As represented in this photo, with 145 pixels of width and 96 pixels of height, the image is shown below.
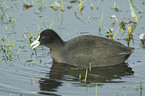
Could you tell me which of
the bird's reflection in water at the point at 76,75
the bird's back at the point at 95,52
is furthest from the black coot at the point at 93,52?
the bird's reflection in water at the point at 76,75

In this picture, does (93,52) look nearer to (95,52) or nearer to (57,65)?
(95,52)

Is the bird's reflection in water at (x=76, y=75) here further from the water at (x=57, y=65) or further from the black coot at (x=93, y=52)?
the black coot at (x=93, y=52)

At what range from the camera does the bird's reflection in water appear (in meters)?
6.21

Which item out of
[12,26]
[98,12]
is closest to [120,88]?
[12,26]

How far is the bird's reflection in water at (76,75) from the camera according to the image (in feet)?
20.4

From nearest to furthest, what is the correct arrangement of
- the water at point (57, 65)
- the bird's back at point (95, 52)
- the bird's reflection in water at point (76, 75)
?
the water at point (57, 65) → the bird's reflection in water at point (76, 75) → the bird's back at point (95, 52)

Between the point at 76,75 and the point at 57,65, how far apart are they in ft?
2.97

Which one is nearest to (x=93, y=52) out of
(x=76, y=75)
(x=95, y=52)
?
(x=95, y=52)

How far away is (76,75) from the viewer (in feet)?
22.2

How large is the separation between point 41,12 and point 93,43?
454cm

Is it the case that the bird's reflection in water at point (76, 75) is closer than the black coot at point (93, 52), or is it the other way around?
the bird's reflection in water at point (76, 75)

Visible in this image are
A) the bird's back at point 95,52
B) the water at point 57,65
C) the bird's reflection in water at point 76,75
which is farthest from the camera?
the bird's back at point 95,52

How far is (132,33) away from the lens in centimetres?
944

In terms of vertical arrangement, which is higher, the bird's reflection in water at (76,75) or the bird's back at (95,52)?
the bird's back at (95,52)
